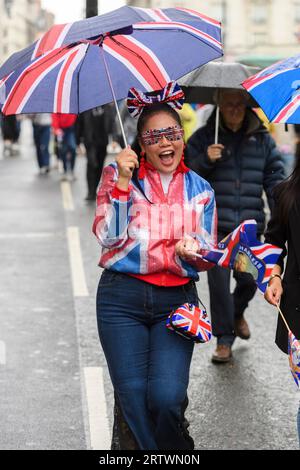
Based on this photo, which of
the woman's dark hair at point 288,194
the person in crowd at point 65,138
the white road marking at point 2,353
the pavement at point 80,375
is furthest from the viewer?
the person in crowd at point 65,138

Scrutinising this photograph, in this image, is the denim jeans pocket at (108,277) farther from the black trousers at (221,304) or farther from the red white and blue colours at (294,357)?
the black trousers at (221,304)

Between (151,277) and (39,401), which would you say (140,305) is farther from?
(39,401)

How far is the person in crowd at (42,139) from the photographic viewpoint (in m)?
19.5

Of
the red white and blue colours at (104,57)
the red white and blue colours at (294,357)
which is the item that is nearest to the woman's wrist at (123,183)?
the red white and blue colours at (104,57)

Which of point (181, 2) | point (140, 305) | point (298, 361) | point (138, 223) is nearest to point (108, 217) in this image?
point (138, 223)

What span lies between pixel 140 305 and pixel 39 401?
6.51 feet

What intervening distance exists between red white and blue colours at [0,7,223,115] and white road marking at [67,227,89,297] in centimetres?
439

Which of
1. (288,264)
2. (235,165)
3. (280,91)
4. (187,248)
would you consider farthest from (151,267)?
(235,165)

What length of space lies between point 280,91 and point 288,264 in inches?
29.0

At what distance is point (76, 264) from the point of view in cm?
979

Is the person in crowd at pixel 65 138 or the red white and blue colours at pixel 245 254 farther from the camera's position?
the person in crowd at pixel 65 138

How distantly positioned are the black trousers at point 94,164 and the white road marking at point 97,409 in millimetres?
8845

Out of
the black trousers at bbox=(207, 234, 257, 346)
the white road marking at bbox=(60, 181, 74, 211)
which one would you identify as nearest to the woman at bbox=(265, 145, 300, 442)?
the black trousers at bbox=(207, 234, 257, 346)

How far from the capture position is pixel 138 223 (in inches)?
153
